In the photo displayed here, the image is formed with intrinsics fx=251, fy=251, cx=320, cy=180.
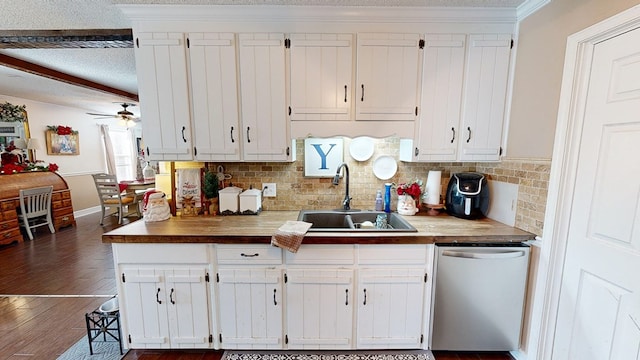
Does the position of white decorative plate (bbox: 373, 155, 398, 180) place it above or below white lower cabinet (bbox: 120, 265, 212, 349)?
above

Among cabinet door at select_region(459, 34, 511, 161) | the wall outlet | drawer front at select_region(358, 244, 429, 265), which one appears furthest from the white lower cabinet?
cabinet door at select_region(459, 34, 511, 161)

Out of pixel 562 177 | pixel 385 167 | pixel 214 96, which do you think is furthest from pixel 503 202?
pixel 214 96

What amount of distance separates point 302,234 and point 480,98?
1597 millimetres

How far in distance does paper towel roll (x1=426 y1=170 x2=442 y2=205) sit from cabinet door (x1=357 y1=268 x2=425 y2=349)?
662mm

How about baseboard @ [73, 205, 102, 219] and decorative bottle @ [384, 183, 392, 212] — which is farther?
baseboard @ [73, 205, 102, 219]

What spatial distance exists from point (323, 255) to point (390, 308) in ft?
1.94

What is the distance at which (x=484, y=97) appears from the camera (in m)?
1.81

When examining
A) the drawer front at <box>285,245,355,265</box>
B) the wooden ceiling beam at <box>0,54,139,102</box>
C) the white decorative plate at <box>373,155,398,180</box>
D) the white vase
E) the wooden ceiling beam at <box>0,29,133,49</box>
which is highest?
the wooden ceiling beam at <box>0,54,139,102</box>

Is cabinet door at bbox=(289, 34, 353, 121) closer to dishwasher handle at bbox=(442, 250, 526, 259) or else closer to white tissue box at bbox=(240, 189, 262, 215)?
white tissue box at bbox=(240, 189, 262, 215)

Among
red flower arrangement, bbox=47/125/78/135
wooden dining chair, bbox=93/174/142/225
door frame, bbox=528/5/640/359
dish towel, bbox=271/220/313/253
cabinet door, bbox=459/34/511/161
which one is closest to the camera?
door frame, bbox=528/5/640/359

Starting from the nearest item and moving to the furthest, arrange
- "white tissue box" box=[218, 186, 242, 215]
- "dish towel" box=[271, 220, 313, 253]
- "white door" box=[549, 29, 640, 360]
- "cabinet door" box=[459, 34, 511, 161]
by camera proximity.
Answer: "white door" box=[549, 29, 640, 360] → "dish towel" box=[271, 220, 313, 253] → "cabinet door" box=[459, 34, 511, 161] → "white tissue box" box=[218, 186, 242, 215]

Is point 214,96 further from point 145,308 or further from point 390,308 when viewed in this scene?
point 390,308

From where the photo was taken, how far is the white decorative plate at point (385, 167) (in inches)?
86.0

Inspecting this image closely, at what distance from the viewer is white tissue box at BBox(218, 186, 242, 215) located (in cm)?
203
